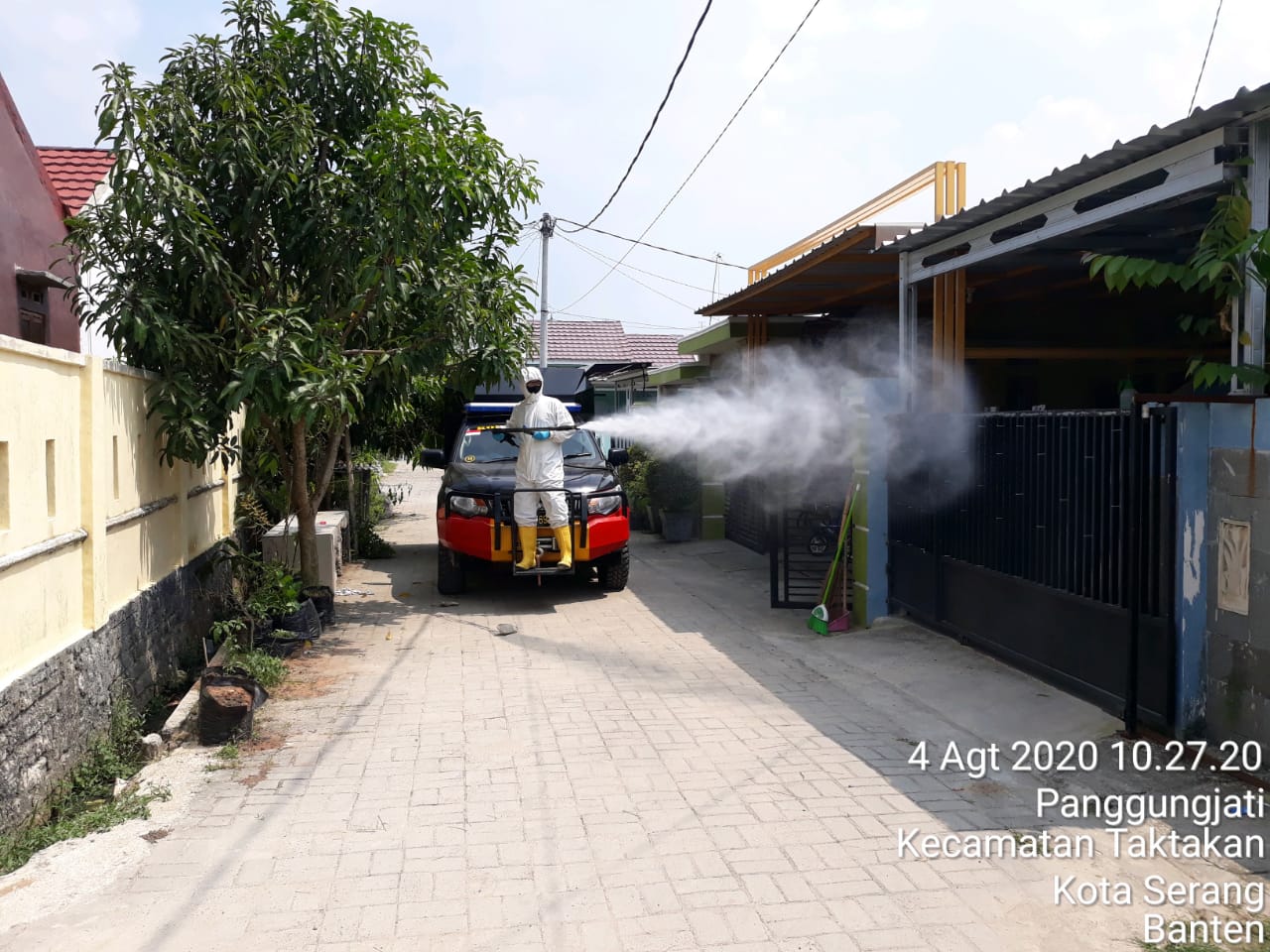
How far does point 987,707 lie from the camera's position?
20.8ft

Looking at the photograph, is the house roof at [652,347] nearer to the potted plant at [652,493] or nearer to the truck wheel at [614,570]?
the potted plant at [652,493]

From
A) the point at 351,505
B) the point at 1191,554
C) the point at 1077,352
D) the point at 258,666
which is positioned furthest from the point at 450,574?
the point at 1191,554

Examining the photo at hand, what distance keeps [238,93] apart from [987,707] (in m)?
7.17

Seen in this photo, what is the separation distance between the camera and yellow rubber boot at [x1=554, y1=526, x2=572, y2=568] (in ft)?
33.0

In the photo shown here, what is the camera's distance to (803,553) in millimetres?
12586

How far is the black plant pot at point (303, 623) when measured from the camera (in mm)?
8156

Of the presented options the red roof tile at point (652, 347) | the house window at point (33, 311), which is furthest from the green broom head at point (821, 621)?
the red roof tile at point (652, 347)

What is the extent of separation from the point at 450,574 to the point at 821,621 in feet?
13.6

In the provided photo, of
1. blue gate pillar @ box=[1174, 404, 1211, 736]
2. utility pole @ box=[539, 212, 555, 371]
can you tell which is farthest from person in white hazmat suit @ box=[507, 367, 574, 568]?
utility pole @ box=[539, 212, 555, 371]

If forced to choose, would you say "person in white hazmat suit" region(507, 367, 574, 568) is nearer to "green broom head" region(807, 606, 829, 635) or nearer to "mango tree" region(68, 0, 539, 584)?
"mango tree" region(68, 0, 539, 584)

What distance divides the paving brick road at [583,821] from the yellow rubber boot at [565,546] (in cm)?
197

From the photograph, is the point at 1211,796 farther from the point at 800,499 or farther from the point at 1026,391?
the point at 1026,391

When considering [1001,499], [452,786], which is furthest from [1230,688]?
[452,786]

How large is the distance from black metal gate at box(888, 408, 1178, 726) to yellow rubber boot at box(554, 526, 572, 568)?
10.9ft
